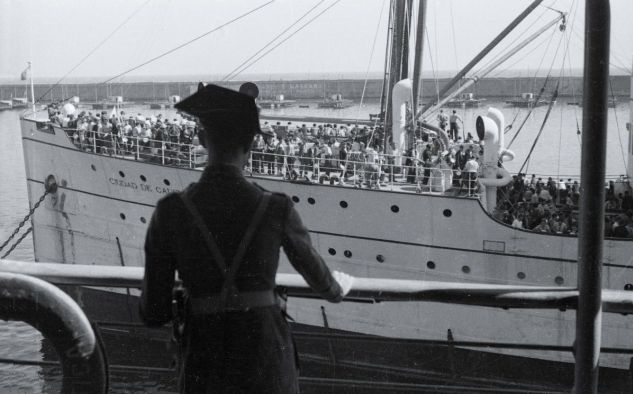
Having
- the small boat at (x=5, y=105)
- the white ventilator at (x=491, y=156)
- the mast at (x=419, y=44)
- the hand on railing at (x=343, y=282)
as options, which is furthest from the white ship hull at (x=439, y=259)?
the small boat at (x=5, y=105)

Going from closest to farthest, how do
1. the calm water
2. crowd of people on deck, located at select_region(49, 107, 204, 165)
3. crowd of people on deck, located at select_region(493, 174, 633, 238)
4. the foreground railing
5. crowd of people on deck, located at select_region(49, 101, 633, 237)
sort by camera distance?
the foreground railing
crowd of people on deck, located at select_region(493, 174, 633, 238)
crowd of people on deck, located at select_region(49, 101, 633, 237)
the calm water
crowd of people on deck, located at select_region(49, 107, 204, 165)

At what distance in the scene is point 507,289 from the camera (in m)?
2.62

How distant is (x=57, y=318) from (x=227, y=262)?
1.86 feet

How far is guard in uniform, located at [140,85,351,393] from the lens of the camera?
219 centimetres

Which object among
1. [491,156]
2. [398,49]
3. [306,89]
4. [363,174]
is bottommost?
[363,174]

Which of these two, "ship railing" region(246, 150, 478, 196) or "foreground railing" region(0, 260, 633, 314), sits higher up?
"foreground railing" region(0, 260, 633, 314)

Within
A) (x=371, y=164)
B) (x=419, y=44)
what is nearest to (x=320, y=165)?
(x=371, y=164)

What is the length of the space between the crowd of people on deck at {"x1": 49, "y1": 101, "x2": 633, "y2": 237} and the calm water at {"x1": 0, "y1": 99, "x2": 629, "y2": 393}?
2.34 meters

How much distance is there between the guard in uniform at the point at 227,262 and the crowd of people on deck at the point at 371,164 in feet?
35.0

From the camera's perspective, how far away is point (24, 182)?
40.6 meters

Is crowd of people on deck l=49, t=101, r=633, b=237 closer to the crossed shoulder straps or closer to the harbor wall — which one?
the crossed shoulder straps

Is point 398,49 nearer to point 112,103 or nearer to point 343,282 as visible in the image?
point 343,282

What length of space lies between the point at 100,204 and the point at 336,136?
731 centimetres

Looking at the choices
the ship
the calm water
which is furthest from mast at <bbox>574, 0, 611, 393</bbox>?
the ship
